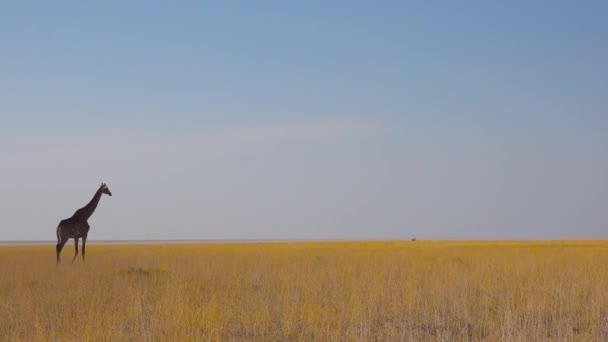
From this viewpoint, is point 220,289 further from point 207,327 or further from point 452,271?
point 452,271

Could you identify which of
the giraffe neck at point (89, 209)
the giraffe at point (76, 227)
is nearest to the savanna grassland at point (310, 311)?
the giraffe at point (76, 227)

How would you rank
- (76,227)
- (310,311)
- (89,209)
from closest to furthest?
(310,311) < (76,227) < (89,209)

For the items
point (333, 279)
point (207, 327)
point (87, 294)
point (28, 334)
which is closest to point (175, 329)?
point (207, 327)

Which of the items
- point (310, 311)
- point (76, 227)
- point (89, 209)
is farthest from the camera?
point (89, 209)

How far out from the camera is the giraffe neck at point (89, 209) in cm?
2217

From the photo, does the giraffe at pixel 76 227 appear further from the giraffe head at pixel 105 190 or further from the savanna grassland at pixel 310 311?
the savanna grassland at pixel 310 311

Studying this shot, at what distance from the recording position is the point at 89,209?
22500mm

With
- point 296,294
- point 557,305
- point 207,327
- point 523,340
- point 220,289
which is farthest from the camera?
point 220,289

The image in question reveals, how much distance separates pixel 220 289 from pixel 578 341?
8.30 metres

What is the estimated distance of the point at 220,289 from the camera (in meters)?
14.6

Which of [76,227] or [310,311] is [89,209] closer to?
[76,227]

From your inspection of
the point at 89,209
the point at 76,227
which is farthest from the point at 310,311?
the point at 89,209

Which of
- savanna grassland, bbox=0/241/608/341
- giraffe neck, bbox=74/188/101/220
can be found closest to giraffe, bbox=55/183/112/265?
giraffe neck, bbox=74/188/101/220

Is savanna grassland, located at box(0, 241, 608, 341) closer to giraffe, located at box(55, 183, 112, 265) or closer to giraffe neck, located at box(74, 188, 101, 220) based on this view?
giraffe, located at box(55, 183, 112, 265)
